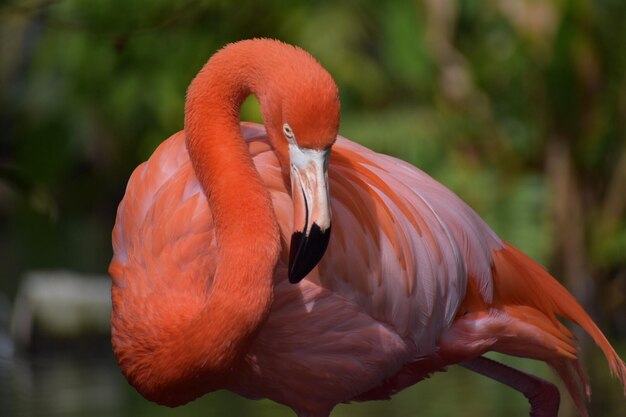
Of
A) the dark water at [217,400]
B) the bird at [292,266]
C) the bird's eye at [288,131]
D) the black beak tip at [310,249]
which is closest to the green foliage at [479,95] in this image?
the dark water at [217,400]

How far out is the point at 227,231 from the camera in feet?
8.98

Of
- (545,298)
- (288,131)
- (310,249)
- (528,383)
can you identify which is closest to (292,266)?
(310,249)

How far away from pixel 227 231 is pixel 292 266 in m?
0.23

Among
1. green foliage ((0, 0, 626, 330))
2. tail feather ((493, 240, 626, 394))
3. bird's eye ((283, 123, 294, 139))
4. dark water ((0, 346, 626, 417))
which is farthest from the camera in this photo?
green foliage ((0, 0, 626, 330))

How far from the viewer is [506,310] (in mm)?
3365

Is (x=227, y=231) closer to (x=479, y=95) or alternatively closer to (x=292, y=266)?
(x=292, y=266)

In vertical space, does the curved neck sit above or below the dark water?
above

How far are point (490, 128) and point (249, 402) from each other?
357cm

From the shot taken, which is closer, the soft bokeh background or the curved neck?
the curved neck

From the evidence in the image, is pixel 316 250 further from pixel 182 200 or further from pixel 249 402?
pixel 249 402

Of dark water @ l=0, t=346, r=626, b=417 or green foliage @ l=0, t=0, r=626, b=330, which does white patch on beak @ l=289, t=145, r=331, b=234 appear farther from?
green foliage @ l=0, t=0, r=626, b=330

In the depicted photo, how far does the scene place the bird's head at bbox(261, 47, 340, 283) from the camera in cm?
257

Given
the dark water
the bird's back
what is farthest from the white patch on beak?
the dark water

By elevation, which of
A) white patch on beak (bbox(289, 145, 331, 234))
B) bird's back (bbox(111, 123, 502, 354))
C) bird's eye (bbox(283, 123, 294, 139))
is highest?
bird's eye (bbox(283, 123, 294, 139))
